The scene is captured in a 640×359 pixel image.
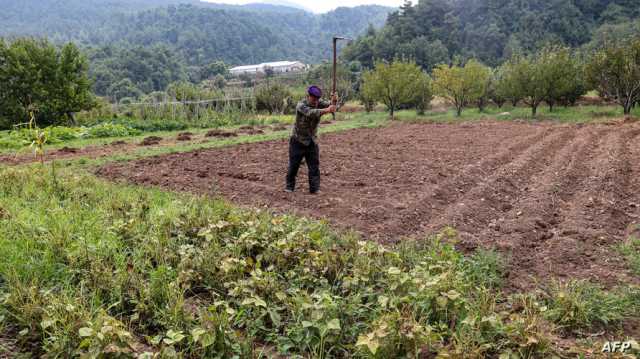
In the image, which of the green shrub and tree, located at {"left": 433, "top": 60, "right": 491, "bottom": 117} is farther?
tree, located at {"left": 433, "top": 60, "right": 491, "bottom": 117}

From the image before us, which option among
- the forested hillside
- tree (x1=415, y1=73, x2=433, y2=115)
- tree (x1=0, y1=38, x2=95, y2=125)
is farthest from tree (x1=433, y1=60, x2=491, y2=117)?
the forested hillside

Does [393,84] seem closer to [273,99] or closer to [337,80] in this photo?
[273,99]

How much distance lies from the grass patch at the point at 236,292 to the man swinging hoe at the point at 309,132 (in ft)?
7.43

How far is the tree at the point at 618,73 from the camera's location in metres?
20.1

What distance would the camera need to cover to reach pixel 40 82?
1950cm

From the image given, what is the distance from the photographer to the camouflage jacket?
7171 millimetres

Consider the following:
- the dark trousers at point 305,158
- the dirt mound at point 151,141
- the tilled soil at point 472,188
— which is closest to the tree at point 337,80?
the dirt mound at point 151,141

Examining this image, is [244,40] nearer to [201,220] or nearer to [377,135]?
[377,135]

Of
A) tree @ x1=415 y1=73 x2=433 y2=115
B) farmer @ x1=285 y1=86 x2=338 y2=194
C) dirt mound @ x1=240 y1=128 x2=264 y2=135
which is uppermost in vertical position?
tree @ x1=415 y1=73 x2=433 y2=115

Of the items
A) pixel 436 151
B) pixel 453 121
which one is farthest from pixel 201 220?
pixel 453 121

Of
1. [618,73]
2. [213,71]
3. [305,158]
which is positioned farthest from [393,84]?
[213,71]

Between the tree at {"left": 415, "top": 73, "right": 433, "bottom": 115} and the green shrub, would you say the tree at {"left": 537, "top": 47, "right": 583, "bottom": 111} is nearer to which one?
the tree at {"left": 415, "top": 73, "right": 433, "bottom": 115}

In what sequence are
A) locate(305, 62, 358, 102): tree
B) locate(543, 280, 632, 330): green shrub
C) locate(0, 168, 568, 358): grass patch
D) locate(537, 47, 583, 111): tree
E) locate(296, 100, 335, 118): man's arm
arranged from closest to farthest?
locate(0, 168, 568, 358): grass patch
locate(543, 280, 632, 330): green shrub
locate(296, 100, 335, 118): man's arm
locate(537, 47, 583, 111): tree
locate(305, 62, 358, 102): tree

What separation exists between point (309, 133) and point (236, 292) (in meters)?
4.11
